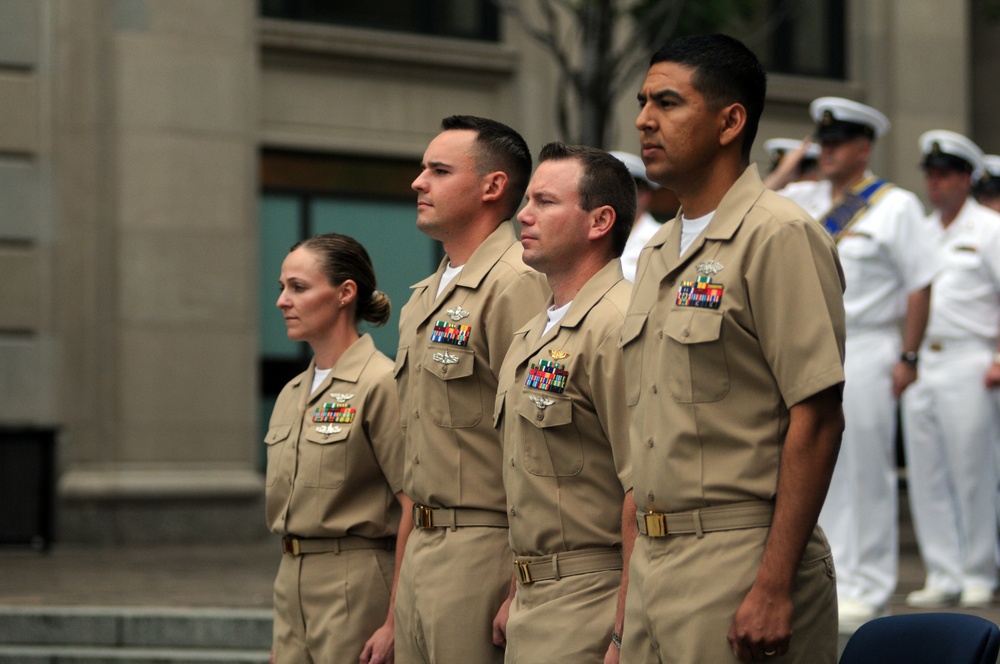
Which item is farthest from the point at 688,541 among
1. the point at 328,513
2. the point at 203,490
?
the point at 203,490

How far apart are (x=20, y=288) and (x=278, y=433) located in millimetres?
8150

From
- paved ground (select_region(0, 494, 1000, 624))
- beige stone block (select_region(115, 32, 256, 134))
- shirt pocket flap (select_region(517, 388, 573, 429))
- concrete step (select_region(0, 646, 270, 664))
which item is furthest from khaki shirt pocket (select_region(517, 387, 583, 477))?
beige stone block (select_region(115, 32, 256, 134))

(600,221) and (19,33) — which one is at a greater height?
(19,33)

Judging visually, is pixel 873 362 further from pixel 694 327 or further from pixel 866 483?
pixel 694 327

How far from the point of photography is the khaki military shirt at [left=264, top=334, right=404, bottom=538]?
5004mm

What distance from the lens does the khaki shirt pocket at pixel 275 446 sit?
5207 mm

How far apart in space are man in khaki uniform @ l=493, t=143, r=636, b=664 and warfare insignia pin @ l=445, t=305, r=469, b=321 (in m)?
0.41

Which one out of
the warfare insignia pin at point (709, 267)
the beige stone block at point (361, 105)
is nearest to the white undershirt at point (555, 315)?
the warfare insignia pin at point (709, 267)

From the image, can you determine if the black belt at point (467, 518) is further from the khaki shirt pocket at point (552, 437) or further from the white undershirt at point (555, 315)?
the white undershirt at point (555, 315)

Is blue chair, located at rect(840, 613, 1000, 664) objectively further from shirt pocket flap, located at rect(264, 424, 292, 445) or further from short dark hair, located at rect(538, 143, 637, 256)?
shirt pocket flap, located at rect(264, 424, 292, 445)

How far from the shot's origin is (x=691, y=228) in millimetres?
3641

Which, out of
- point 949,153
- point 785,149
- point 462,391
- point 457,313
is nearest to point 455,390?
point 462,391

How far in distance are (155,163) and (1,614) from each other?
5648mm

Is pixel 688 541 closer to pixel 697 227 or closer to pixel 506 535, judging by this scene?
pixel 697 227
